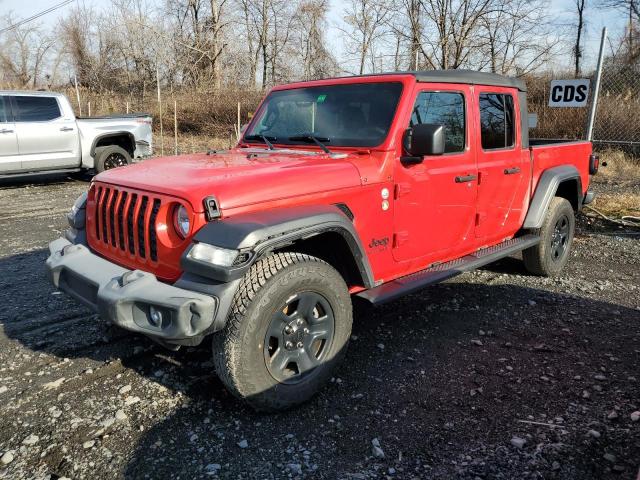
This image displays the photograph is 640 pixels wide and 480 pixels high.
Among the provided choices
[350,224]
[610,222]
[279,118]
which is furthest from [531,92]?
[350,224]

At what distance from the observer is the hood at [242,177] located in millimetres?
2758

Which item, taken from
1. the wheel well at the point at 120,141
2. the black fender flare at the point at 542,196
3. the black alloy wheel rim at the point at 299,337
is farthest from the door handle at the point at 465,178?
the wheel well at the point at 120,141

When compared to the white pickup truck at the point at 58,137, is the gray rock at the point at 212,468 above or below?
below

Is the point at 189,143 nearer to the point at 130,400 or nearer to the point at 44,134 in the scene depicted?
the point at 44,134

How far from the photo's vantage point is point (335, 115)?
3.80 meters

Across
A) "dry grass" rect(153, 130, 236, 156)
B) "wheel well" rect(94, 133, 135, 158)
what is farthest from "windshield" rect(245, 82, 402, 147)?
"dry grass" rect(153, 130, 236, 156)

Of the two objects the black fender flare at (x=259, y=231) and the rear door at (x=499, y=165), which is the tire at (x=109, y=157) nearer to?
the rear door at (x=499, y=165)

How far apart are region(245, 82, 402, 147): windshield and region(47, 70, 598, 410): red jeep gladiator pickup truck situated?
11 mm

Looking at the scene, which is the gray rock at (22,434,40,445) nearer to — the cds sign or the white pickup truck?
the white pickup truck

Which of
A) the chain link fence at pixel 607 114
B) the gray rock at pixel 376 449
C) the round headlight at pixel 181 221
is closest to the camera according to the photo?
the gray rock at pixel 376 449

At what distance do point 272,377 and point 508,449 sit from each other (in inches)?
50.3

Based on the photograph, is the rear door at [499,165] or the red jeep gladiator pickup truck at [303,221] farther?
the rear door at [499,165]

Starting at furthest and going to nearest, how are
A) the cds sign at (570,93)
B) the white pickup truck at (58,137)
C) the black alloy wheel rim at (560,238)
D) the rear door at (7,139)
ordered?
the white pickup truck at (58,137), the rear door at (7,139), the cds sign at (570,93), the black alloy wheel rim at (560,238)

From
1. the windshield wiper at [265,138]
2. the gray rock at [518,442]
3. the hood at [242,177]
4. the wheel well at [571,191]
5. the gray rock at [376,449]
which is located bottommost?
the gray rock at [376,449]
